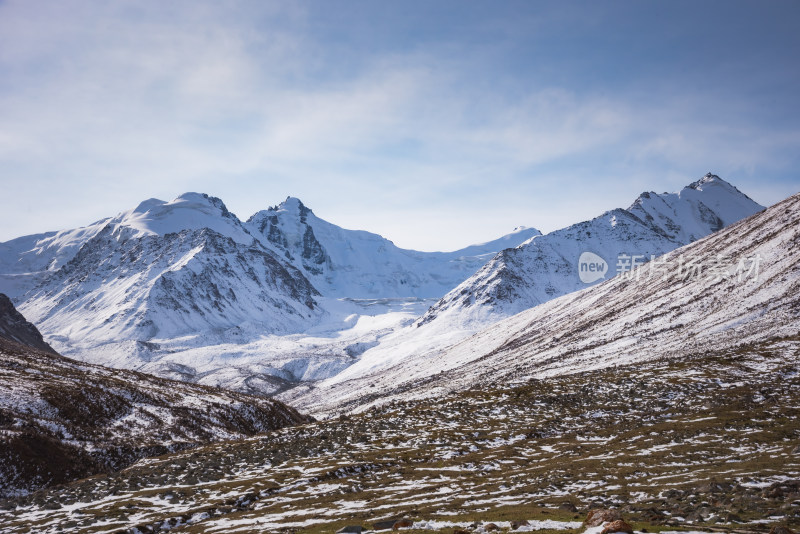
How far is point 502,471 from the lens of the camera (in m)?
34.6

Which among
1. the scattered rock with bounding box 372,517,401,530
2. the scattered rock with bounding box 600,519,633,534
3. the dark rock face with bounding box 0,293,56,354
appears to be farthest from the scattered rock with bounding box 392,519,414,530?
the dark rock face with bounding box 0,293,56,354

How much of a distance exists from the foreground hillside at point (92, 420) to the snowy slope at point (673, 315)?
51.1 meters

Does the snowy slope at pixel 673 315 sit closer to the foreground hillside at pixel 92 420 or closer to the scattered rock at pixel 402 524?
the foreground hillside at pixel 92 420

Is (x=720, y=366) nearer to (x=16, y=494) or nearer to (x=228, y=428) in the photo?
(x=228, y=428)

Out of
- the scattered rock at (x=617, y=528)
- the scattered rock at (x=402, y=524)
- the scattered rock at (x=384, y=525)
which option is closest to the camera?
the scattered rock at (x=617, y=528)

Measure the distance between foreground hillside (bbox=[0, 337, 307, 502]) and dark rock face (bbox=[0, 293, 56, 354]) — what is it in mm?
99627

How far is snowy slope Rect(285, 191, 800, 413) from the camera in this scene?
9150 cm

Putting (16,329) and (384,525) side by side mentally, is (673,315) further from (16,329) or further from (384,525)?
(16,329)

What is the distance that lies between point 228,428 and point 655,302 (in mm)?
103061

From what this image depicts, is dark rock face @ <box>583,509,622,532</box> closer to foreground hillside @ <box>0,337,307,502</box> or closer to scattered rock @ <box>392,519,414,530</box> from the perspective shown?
scattered rock @ <box>392,519,414,530</box>

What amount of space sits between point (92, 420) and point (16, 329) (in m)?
145

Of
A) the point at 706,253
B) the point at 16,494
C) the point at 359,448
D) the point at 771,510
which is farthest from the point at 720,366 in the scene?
the point at 706,253

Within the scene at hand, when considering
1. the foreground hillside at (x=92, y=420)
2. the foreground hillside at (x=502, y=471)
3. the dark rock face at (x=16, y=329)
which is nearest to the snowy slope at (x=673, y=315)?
the foreground hillside at (x=502, y=471)

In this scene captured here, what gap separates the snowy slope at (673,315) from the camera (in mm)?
91500
